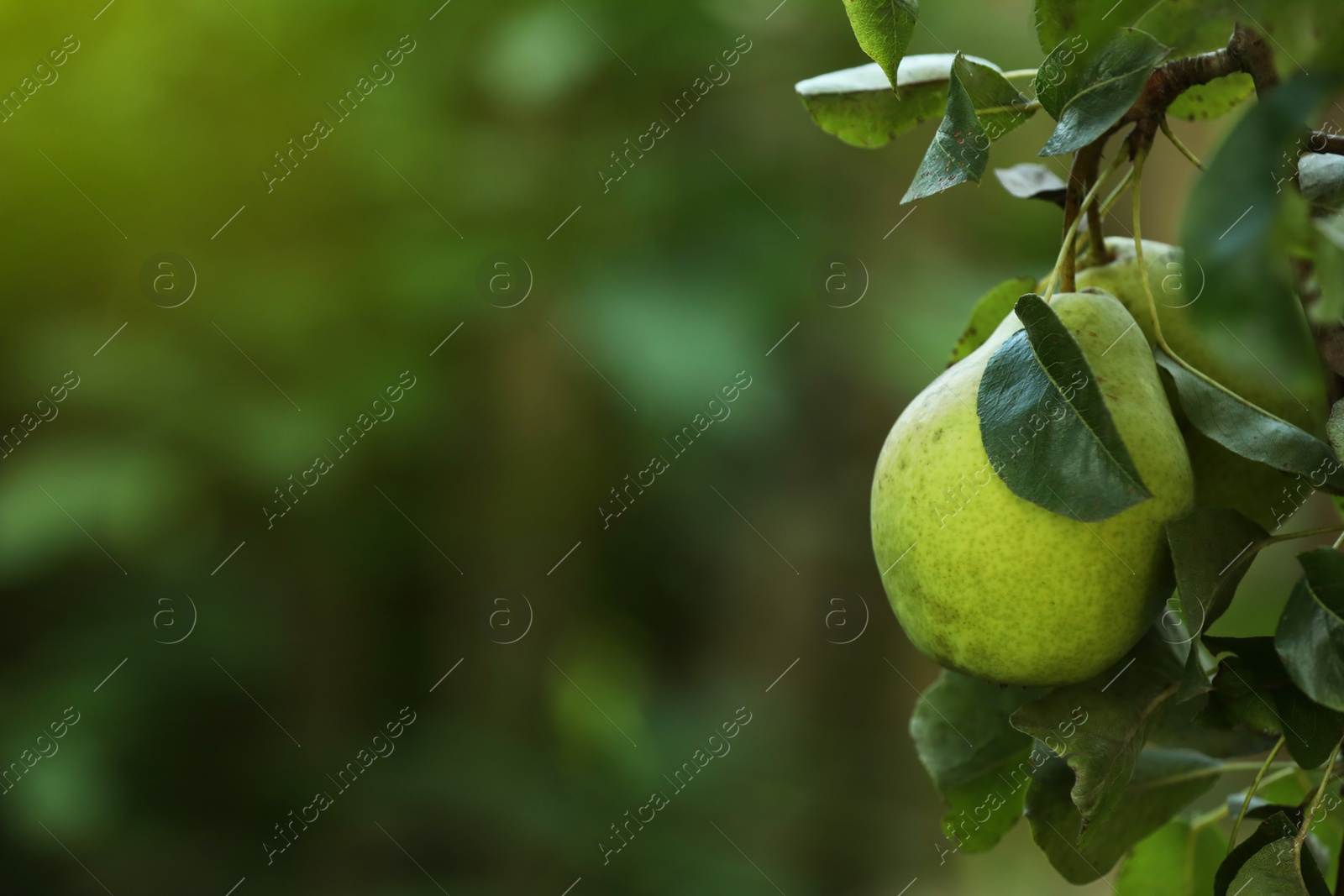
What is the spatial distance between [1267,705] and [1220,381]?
0.42ft

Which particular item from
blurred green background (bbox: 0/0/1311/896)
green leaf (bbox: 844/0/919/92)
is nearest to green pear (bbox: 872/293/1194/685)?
green leaf (bbox: 844/0/919/92)

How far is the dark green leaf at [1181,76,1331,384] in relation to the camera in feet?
0.73

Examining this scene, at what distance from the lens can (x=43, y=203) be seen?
1.47 meters

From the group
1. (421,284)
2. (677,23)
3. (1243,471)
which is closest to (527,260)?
(421,284)

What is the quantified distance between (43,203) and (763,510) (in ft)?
3.78

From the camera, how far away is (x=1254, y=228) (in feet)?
0.73

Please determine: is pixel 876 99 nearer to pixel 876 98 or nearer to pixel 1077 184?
pixel 876 98

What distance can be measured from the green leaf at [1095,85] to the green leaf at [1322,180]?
5 centimetres

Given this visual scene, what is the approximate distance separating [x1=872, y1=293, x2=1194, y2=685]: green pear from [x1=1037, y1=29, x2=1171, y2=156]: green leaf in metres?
0.08

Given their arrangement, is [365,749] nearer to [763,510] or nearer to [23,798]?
[23,798]

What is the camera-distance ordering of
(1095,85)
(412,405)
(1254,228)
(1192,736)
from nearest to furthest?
(1254,228) → (1095,85) → (1192,736) → (412,405)

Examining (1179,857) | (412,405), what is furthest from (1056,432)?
(412,405)

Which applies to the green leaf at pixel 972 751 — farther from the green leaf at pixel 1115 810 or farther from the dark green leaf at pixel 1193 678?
the dark green leaf at pixel 1193 678

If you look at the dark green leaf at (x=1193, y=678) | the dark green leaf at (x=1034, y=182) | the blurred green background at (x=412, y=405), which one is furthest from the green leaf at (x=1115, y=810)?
the blurred green background at (x=412, y=405)
